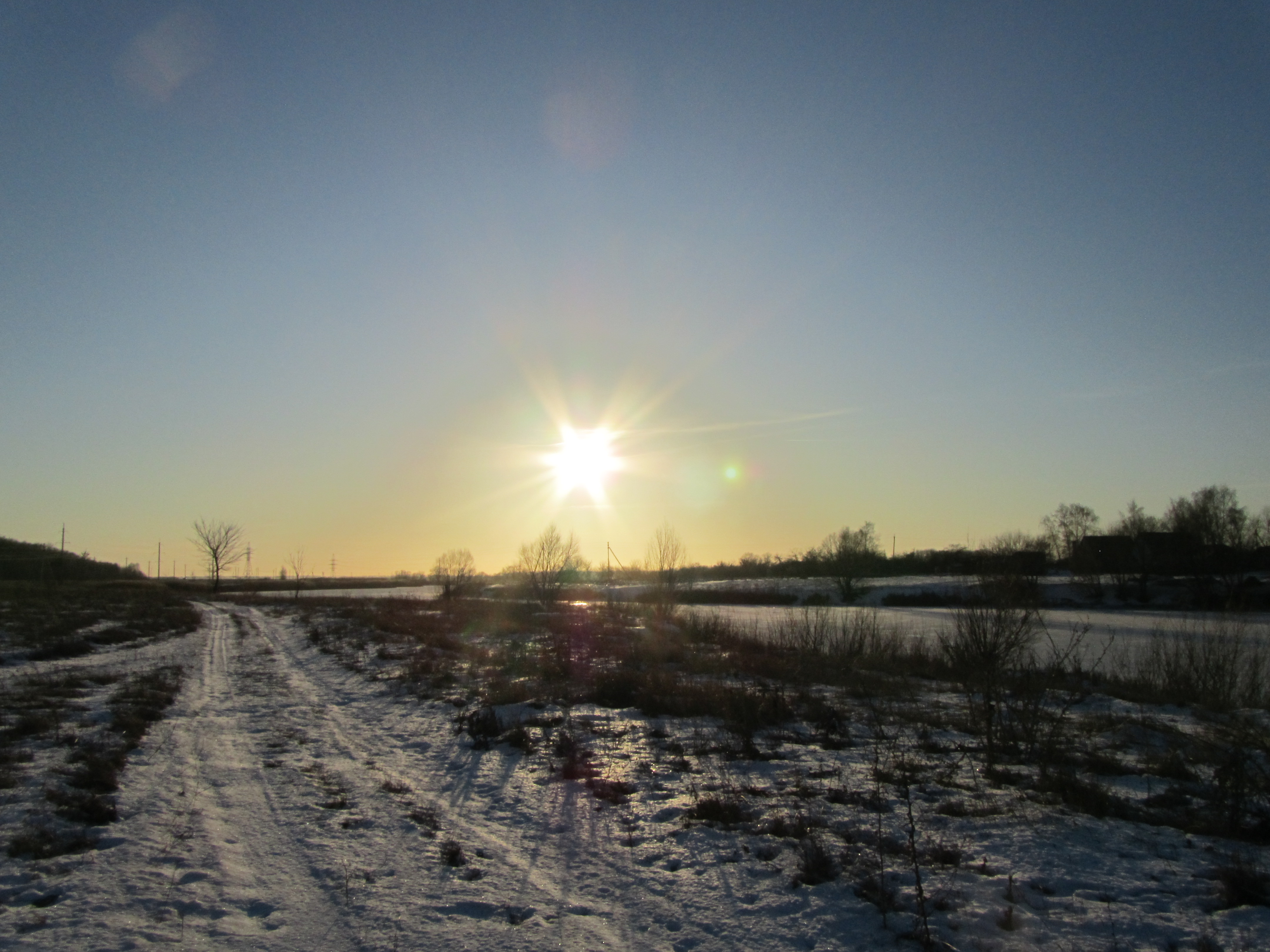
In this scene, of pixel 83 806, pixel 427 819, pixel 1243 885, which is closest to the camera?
pixel 1243 885

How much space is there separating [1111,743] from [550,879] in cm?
841

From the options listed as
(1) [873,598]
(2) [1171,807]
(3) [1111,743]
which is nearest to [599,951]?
(2) [1171,807]

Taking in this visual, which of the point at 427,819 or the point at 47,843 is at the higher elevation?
the point at 47,843

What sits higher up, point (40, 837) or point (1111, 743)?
point (40, 837)

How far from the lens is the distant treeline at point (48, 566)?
223 feet

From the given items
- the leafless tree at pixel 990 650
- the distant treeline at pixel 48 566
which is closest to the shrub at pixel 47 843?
the leafless tree at pixel 990 650

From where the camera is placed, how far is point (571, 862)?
5742mm

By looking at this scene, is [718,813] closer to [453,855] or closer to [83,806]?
[453,855]

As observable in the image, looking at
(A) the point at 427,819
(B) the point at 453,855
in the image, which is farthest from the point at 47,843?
(B) the point at 453,855

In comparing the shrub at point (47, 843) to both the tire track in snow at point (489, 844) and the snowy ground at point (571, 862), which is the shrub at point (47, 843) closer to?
the snowy ground at point (571, 862)

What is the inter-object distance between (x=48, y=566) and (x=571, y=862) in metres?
83.8

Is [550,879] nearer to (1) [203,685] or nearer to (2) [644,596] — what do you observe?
(1) [203,685]

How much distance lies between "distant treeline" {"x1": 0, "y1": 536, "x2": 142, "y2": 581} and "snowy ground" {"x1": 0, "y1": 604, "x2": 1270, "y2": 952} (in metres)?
64.6

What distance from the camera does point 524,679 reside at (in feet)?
49.5
